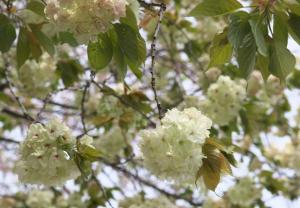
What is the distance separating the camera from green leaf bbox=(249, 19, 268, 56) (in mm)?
1582

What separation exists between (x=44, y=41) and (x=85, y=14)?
756 mm

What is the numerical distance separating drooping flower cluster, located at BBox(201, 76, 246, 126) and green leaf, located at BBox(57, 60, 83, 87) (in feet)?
2.64

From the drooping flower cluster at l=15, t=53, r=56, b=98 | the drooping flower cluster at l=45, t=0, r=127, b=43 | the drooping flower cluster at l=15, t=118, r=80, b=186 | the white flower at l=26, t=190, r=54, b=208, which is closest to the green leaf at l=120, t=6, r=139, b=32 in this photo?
the drooping flower cluster at l=45, t=0, r=127, b=43

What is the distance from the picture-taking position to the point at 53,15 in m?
1.57

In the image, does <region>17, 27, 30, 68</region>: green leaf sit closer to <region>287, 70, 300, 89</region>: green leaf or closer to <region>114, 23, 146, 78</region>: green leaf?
<region>114, 23, 146, 78</region>: green leaf

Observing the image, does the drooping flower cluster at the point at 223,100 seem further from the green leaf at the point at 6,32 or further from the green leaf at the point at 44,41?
the green leaf at the point at 6,32

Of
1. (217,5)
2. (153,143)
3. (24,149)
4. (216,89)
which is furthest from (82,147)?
(216,89)

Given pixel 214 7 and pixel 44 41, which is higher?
pixel 214 7

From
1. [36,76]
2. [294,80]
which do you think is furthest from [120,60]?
[294,80]

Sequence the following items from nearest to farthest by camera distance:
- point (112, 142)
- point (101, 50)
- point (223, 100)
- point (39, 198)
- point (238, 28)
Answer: point (238, 28)
point (101, 50)
point (223, 100)
point (112, 142)
point (39, 198)

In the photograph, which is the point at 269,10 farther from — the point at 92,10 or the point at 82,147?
the point at 82,147

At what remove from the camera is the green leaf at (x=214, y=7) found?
169 centimetres

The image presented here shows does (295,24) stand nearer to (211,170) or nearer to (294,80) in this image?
(211,170)

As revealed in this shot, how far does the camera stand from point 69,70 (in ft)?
11.5
